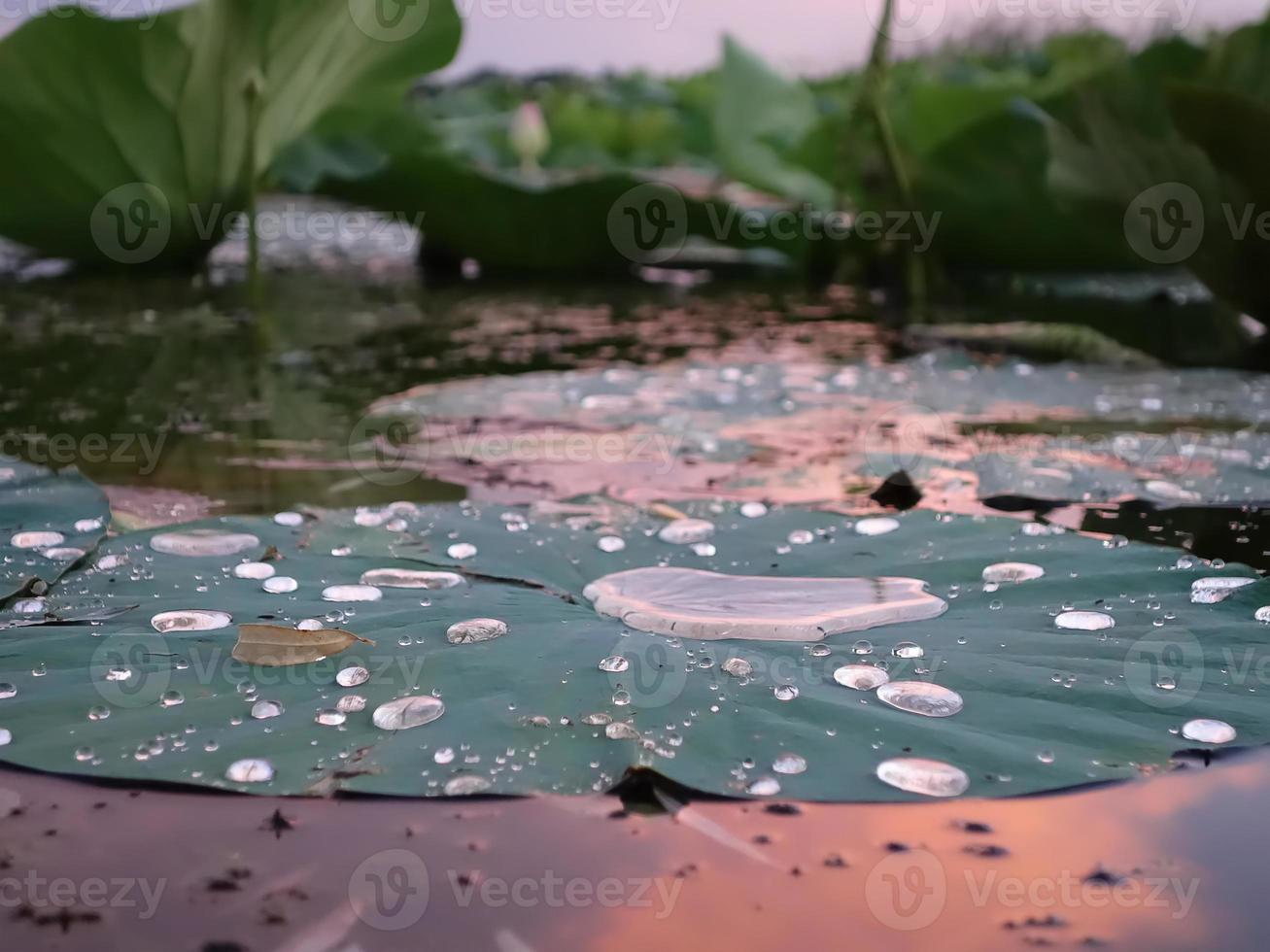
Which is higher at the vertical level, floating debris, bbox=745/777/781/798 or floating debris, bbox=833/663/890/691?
Answer: floating debris, bbox=833/663/890/691

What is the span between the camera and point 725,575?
733 millimetres

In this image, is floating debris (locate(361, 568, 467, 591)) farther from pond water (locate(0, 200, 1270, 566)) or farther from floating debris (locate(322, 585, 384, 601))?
pond water (locate(0, 200, 1270, 566))

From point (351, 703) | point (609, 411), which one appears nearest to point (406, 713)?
point (351, 703)

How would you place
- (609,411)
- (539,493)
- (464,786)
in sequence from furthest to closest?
(609,411) < (539,493) < (464,786)

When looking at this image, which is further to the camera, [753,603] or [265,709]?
[753,603]

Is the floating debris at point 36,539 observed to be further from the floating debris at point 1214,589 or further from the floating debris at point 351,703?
the floating debris at point 1214,589

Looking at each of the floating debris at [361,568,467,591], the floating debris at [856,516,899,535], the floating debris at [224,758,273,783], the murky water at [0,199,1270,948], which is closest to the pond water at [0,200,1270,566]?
the murky water at [0,199,1270,948]

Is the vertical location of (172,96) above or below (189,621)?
above

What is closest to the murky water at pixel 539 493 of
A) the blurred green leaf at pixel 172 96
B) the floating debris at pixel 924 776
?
the floating debris at pixel 924 776

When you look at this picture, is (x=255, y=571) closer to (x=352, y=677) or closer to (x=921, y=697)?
(x=352, y=677)

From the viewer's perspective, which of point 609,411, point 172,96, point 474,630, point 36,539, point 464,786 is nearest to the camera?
point 464,786

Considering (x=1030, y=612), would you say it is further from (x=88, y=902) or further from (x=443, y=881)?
(x=88, y=902)

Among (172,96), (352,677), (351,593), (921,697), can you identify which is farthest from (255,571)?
(172,96)

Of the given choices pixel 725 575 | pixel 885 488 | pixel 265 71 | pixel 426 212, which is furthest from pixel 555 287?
pixel 725 575
